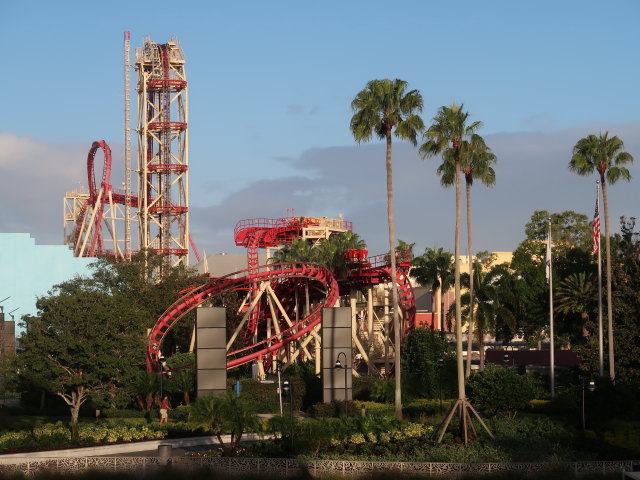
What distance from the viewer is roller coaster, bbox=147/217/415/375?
67750 millimetres

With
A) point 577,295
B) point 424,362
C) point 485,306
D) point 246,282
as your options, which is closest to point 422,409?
point 424,362

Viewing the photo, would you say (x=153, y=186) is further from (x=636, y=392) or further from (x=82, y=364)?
(x=636, y=392)

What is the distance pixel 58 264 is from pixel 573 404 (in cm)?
6060

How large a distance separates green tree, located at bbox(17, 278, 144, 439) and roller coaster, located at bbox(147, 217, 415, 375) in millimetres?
6620

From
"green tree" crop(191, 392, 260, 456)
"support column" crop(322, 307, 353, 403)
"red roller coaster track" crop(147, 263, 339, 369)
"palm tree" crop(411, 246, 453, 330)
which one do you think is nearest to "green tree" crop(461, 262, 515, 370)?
"palm tree" crop(411, 246, 453, 330)

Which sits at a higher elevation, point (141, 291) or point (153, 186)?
point (153, 186)

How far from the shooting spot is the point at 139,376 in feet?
186

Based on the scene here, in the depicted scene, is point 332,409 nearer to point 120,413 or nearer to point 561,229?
point 120,413

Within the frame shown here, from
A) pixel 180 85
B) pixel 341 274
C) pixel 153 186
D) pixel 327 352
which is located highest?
pixel 180 85

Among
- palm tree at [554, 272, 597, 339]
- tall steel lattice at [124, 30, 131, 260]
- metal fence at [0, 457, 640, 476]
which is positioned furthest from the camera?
tall steel lattice at [124, 30, 131, 260]

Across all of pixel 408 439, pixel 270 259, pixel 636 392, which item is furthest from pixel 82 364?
pixel 270 259

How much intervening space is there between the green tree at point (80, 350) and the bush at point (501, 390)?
715 inches

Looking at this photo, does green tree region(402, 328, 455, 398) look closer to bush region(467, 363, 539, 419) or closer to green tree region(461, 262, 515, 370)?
green tree region(461, 262, 515, 370)

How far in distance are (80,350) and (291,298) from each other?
31.4 metres
